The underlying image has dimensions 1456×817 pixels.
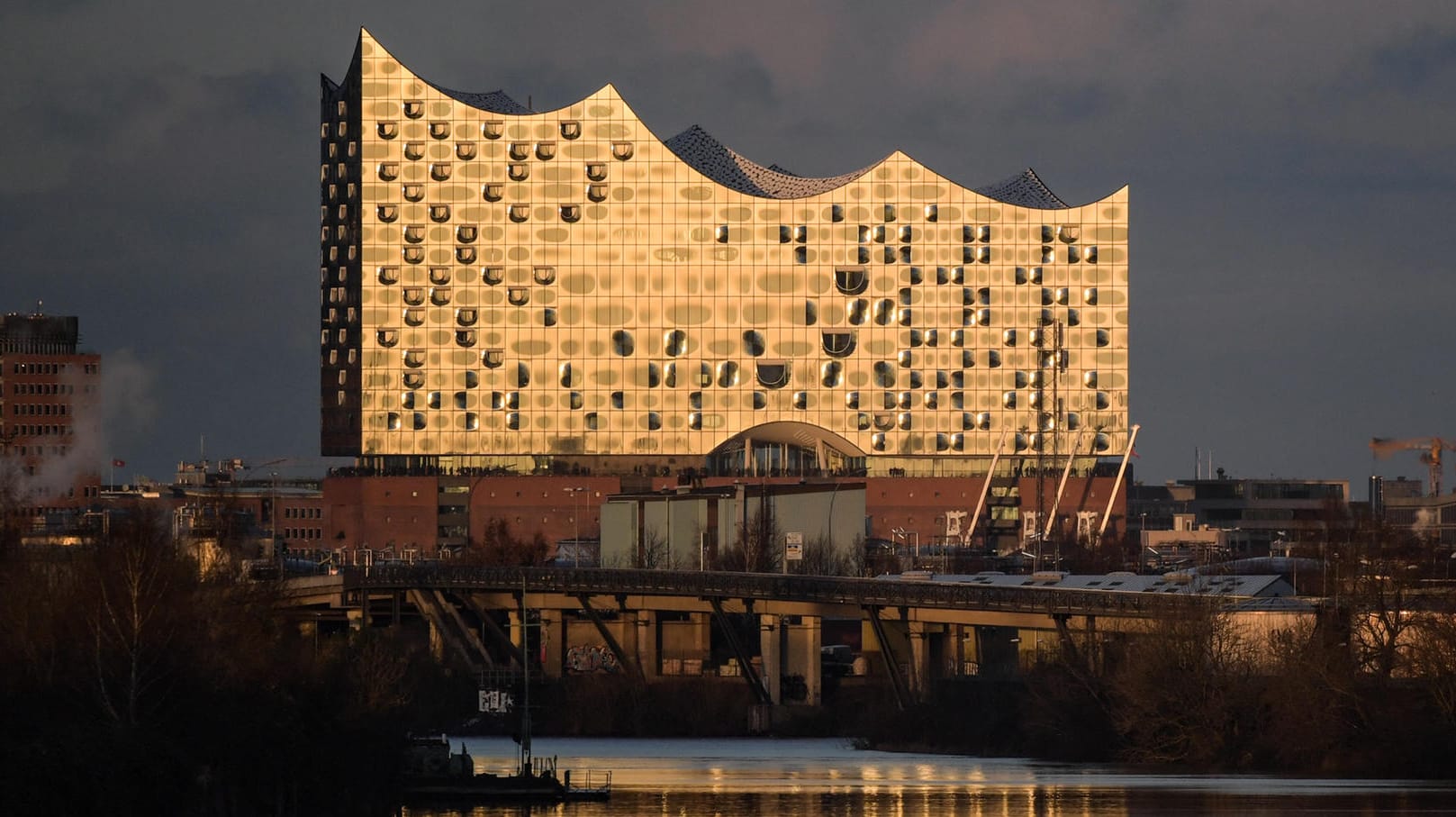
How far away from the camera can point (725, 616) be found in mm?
132500

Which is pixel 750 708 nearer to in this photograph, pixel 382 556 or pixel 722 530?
pixel 722 530

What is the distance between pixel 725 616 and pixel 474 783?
4670cm

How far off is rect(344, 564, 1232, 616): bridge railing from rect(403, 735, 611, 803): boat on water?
1001 inches

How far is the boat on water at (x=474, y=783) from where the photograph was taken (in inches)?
3351

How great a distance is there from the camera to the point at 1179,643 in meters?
96.4

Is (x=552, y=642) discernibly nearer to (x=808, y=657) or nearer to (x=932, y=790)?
(x=808, y=657)

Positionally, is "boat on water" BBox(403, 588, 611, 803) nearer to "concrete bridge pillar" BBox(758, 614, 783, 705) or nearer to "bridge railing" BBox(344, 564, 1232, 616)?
"bridge railing" BBox(344, 564, 1232, 616)

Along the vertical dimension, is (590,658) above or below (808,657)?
below

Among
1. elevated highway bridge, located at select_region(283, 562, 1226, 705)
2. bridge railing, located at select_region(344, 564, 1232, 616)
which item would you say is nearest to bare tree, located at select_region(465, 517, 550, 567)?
elevated highway bridge, located at select_region(283, 562, 1226, 705)

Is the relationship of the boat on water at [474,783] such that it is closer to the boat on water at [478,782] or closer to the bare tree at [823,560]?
the boat on water at [478,782]

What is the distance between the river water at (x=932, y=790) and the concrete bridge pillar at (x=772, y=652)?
18.5m

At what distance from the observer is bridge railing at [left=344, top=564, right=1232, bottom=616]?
350 ft

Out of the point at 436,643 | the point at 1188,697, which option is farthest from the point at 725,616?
A: the point at 1188,697

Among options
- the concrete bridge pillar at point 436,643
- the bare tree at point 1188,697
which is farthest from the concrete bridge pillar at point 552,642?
the bare tree at point 1188,697
